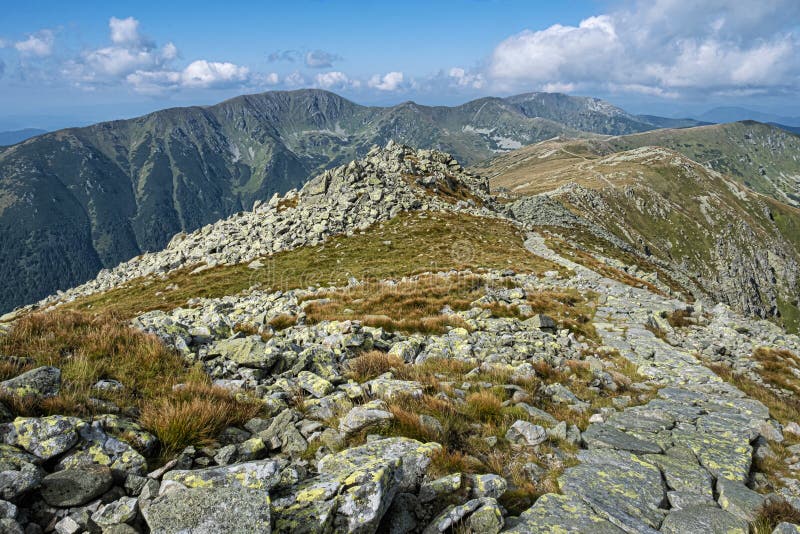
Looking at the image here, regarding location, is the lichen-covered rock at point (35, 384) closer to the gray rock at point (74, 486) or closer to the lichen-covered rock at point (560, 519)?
the gray rock at point (74, 486)

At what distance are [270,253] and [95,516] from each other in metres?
45.0

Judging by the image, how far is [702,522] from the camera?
6191 mm

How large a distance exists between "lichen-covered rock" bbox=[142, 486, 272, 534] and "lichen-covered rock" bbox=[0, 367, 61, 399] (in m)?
3.85

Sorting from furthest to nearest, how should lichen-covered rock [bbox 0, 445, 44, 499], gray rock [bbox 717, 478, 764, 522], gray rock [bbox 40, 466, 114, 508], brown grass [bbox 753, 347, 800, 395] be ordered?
brown grass [bbox 753, 347, 800, 395] → gray rock [bbox 717, 478, 764, 522] → gray rock [bbox 40, 466, 114, 508] → lichen-covered rock [bbox 0, 445, 44, 499]

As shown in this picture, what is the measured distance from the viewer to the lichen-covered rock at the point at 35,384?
6.46 metres

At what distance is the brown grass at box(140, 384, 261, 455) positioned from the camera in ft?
20.6

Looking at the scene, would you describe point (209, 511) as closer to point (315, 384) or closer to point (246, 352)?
point (315, 384)

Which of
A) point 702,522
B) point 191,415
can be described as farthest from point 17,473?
point 702,522

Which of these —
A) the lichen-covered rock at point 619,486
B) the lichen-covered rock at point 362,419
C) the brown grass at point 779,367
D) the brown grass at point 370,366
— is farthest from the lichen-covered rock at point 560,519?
the brown grass at point 779,367

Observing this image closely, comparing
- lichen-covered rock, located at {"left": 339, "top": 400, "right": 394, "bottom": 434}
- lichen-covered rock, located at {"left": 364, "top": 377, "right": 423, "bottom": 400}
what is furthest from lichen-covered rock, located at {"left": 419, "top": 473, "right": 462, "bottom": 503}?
lichen-covered rock, located at {"left": 364, "top": 377, "right": 423, "bottom": 400}

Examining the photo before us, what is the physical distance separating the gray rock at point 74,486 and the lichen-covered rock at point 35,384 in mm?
2279

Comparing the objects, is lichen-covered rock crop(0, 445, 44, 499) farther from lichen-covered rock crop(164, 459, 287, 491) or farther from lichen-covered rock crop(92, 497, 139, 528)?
lichen-covered rock crop(164, 459, 287, 491)

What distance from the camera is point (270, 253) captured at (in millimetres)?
47688

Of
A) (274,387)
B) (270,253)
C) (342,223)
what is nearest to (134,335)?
(274,387)
